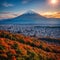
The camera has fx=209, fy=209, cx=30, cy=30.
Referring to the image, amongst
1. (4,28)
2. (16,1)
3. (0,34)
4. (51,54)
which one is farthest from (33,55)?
(16,1)

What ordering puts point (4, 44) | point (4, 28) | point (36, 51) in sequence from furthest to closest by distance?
point (4, 28) < point (36, 51) < point (4, 44)

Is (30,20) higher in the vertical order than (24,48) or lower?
higher

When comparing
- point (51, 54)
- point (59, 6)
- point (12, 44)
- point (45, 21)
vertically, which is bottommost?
point (51, 54)

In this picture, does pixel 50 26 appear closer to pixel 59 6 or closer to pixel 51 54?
pixel 59 6

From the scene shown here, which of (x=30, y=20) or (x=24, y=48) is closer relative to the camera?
(x=24, y=48)
